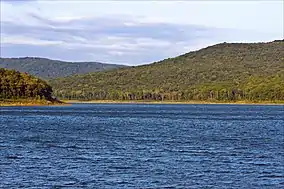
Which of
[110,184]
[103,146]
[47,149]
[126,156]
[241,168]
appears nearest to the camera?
[110,184]

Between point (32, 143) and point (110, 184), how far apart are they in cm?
2625

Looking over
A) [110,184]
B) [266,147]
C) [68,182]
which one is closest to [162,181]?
[110,184]

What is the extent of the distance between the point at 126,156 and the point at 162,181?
12.8 metres

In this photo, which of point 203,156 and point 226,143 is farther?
point 226,143

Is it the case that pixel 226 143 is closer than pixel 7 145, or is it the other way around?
pixel 7 145

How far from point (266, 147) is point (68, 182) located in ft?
90.0

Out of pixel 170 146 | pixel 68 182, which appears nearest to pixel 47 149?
pixel 170 146

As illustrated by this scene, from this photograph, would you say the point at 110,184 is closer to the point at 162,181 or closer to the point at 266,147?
the point at 162,181

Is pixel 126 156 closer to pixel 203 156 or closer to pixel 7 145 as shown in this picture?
pixel 203 156

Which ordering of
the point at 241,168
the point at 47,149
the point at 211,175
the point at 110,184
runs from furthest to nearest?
the point at 47,149 → the point at 241,168 → the point at 211,175 → the point at 110,184

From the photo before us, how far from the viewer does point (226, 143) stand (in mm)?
62875

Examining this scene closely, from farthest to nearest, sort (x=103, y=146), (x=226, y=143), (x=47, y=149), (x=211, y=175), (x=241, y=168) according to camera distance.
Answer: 1. (x=226, y=143)
2. (x=103, y=146)
3. (x=47, y=149)
4. (x=241, y=168)
5. (x=211, y=175)

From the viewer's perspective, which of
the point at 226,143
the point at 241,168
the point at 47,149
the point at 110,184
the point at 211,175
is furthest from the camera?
the point at 226,143

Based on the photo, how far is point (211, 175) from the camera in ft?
127
